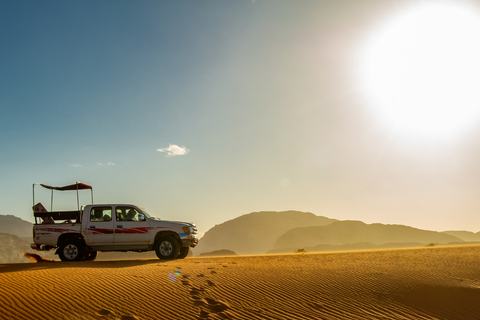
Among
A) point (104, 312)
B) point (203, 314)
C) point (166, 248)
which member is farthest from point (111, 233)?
point (203, 314)

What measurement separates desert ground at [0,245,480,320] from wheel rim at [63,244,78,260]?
135 inches

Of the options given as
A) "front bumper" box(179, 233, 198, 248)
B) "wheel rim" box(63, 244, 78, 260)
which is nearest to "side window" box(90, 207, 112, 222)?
"wheel rim" box(63, 244, 78, 260)

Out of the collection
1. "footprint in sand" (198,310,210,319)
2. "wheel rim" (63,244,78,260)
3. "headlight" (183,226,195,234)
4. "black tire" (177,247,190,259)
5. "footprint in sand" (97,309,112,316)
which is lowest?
"footprint in sand" (198,310,210,319)

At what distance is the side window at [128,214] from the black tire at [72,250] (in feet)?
6.43

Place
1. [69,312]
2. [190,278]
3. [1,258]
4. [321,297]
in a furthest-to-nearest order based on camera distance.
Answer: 1. [1,258]
2. [190,278]
3. [321,297]
4. [69,312]

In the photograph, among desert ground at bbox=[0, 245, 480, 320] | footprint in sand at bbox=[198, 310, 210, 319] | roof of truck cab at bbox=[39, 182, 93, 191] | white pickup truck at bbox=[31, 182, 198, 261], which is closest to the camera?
footprint in sand at bbox=[198, 310, 210, 319]

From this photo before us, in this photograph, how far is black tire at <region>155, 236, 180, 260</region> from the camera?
46.2 feet

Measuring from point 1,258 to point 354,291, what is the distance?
18257cm

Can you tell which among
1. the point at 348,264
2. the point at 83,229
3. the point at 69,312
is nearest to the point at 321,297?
the point at 348,264

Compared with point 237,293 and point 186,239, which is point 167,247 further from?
point 237,293

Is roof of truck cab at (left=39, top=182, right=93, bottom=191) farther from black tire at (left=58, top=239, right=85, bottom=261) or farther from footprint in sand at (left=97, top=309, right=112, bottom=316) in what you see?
footprint in sand at (left=97, top=309, right=112, bottom=316)

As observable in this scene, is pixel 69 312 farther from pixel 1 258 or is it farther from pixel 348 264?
pixel 1 258

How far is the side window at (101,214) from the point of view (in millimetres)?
14141

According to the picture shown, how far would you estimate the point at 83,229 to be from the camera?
45.6ft
